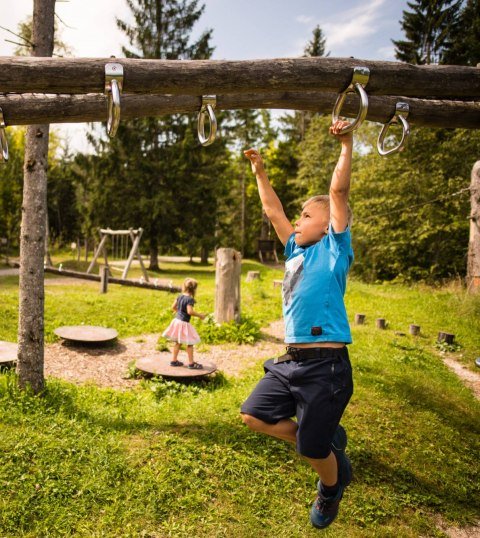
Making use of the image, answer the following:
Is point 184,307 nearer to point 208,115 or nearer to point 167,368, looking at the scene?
point 167,368

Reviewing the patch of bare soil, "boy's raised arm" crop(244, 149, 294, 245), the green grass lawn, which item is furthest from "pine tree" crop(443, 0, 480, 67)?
"boy's raised arm" crop(244, 149, 294, 245)

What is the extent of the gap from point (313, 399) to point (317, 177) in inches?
1035

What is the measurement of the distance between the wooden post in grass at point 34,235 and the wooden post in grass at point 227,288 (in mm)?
4865

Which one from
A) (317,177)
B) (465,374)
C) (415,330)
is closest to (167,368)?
(465,374)

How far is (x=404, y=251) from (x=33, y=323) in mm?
17702

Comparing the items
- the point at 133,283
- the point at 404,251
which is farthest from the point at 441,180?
the point at 133,283

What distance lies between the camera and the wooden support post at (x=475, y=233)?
477 inches

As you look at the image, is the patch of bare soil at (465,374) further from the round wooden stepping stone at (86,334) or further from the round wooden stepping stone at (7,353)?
the round wooden stepping stone at (7,353)

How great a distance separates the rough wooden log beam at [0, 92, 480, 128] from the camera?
291 centimetres

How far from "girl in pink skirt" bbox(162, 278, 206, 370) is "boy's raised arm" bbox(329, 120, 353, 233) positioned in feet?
14.7

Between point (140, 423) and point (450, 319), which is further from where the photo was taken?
point (450, 319)

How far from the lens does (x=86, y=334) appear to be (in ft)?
27.2

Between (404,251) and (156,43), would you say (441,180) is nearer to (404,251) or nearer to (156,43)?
(404,251)

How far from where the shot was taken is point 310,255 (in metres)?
2.69
